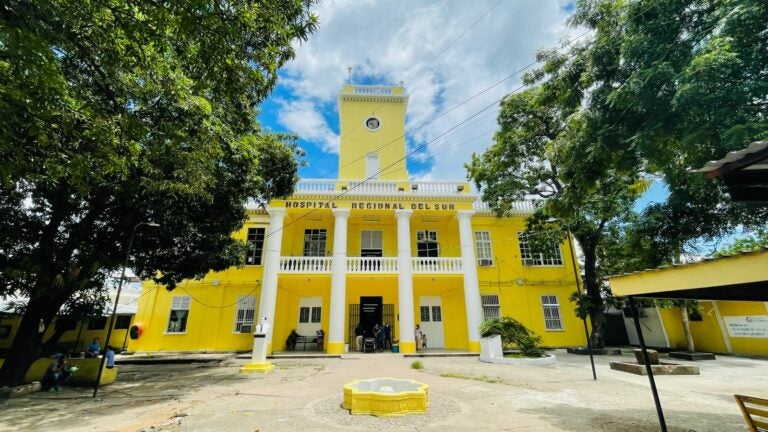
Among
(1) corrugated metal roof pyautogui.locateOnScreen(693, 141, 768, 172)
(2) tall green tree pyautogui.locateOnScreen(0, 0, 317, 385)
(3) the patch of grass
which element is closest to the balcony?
(2) tall green tree pyautogui.locateOnScreen(0, 0, 317, 385)

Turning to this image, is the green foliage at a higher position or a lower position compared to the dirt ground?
higher

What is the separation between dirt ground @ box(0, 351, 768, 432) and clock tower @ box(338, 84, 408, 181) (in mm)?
10439

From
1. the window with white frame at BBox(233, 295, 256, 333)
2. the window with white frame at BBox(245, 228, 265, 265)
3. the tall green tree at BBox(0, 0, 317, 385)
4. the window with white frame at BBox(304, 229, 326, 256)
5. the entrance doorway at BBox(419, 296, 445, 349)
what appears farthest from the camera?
the window with white frame at BBox(304, 229, 326, 256)

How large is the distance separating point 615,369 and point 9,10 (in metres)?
13.5

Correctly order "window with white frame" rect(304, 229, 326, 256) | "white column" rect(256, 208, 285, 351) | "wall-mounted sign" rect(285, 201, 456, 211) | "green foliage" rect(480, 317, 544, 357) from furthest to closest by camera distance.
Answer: "window with white frame" rect(304, 229, 326, 256) → "wall-mounted sign" rect(285, 201, 456, 211) → "white column" rect(256, 208, 285, 351) → "green foliage" rect(480, 317, 544, 357)

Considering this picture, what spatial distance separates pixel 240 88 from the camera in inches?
163

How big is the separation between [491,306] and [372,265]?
6451 millimetres

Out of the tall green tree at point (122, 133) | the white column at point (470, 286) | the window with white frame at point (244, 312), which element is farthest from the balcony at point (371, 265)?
the tall green tree at point (122, 133)

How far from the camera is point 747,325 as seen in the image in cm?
1321

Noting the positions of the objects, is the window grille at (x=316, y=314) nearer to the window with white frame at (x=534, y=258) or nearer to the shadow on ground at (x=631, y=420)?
the window with white frame at (x=534, y=258)

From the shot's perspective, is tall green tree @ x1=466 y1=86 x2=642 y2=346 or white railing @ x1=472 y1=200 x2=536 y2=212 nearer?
tall green tree @ x1=466 y1=86 x2=642 y2=346

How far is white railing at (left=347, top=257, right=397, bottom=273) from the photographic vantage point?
574 inches

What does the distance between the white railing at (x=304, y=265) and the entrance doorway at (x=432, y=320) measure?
502cm

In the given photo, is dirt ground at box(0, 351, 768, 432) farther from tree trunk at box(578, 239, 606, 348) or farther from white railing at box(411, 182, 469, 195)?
white railing at box(411, 182, 469, 195)
